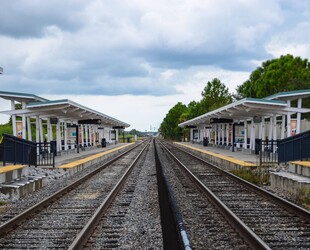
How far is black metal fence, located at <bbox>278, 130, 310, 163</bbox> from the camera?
1327 centimetres

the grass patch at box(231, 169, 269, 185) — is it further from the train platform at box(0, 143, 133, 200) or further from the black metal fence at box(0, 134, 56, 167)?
the black metal fence at box(0, 134, 56, 167)

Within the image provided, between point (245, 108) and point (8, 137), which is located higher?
point (245, 108)

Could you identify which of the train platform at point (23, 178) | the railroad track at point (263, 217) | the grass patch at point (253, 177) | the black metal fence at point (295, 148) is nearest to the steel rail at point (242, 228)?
the railroad track at point (263, 217)

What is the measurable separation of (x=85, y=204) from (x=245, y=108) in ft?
51.4

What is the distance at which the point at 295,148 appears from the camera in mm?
14180

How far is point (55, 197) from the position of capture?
416 inches

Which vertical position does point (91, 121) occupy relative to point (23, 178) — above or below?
above

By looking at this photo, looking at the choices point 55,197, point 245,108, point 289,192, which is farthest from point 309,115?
point 55,197

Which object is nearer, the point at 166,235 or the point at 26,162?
the point at 166,235

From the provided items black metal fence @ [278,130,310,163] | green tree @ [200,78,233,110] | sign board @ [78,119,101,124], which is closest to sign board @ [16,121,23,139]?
sign board @ [78,119,101,124]

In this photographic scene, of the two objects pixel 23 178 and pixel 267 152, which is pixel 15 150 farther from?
pixel 267 152

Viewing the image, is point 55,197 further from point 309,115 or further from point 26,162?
point 309,115

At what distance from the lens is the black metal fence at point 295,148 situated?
43.5 feet

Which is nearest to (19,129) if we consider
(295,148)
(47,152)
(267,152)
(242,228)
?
(47,152)
